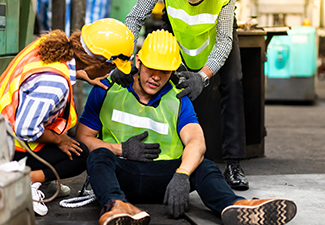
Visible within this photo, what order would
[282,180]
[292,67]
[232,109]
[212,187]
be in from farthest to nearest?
[292,67], [282,180], [232,109], [212,187]

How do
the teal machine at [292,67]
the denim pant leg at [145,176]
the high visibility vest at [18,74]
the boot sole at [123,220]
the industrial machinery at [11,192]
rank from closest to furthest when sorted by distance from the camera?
1. the industrial machinery at [11,192]
2. the boot sole at [123,220]
3. the high visibility vest at [18,74]
4. the denim pant leg at [145,176]
5. the teal machine at [292,67]

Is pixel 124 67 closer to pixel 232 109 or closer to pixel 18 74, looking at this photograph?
pixel 18 74

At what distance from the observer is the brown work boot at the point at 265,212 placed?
7.46 ft

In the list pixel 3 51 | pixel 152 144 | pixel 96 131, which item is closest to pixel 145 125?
pixel 152 144

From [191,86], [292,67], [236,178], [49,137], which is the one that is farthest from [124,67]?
[292,67]

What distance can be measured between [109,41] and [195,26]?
0.85 m

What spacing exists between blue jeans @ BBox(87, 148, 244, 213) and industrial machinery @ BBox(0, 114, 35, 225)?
570 mm

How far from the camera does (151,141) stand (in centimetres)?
285

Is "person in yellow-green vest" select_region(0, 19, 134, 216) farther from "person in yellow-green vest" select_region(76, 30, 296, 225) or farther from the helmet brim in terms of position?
"person in yellow-green vest" select_region(76, 30, 296, 225)

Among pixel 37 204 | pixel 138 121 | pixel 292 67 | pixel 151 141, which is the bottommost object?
pixel 37 204

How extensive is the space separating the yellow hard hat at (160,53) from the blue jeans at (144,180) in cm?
57

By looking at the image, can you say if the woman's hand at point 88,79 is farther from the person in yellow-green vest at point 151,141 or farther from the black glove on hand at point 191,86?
the black glove on hand at point 191,86

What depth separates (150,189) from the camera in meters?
2.76

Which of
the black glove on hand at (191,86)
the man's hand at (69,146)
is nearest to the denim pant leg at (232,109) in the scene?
the black glove on hand at (191,86)
